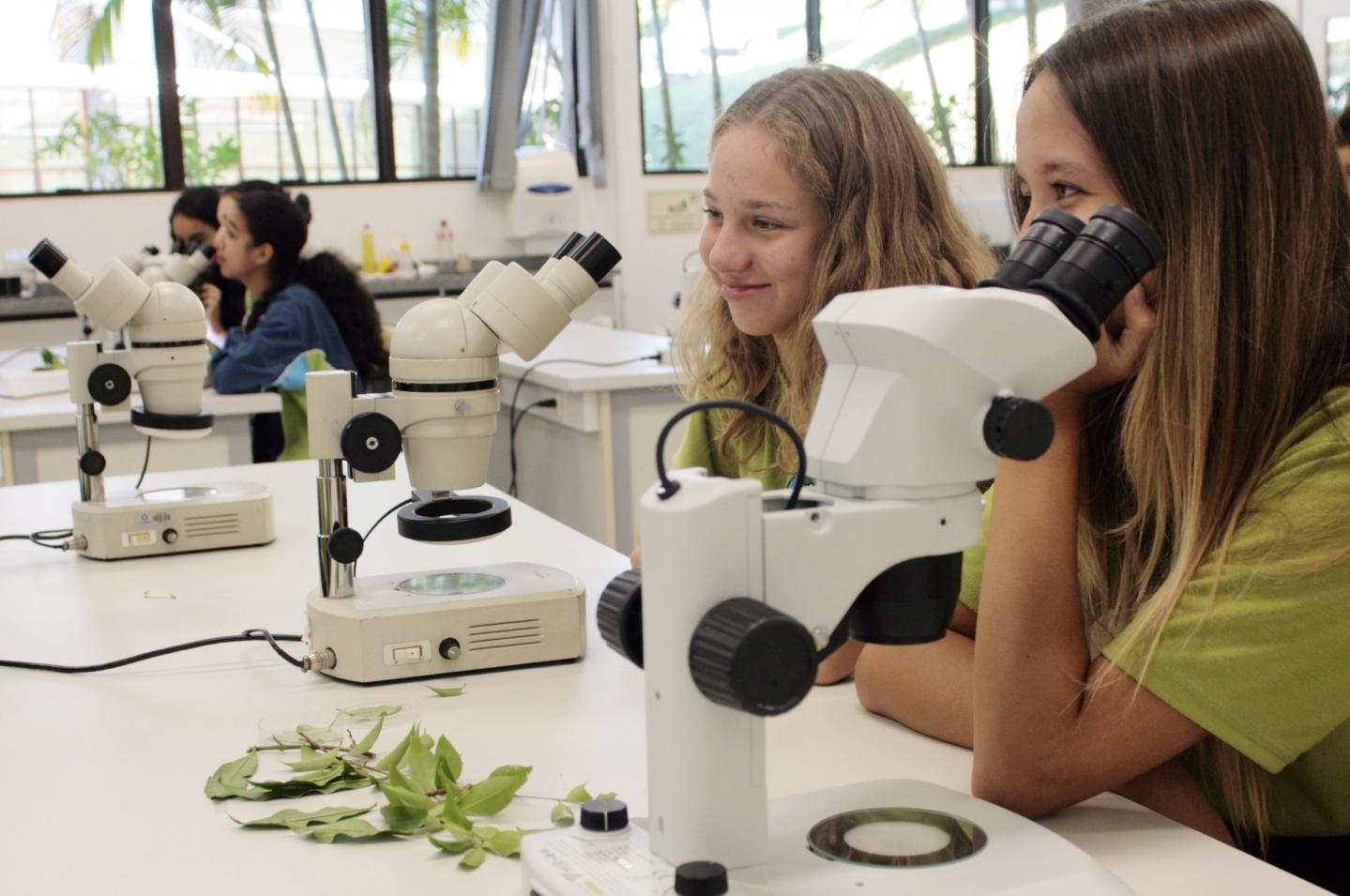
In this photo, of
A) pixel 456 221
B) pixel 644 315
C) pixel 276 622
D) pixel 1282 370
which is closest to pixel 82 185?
pixel 456 221

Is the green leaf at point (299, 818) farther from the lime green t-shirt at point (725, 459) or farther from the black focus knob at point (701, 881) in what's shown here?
the lime green t-shirt at point (725, 459)

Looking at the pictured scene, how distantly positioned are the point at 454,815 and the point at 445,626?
0.37 meters

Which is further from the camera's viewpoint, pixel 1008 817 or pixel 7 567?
pixel 7 567

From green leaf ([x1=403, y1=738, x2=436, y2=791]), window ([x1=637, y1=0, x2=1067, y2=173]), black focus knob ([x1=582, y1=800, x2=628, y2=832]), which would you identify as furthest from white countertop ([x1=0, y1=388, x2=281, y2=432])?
window ([x1=637, y1=0, x2=1067, y2=173])

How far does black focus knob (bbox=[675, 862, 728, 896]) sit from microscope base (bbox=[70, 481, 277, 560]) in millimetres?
1279

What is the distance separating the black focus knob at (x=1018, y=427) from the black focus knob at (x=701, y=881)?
0.25 meters

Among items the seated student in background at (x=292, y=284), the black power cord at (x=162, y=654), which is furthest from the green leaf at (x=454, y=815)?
the seated student in background at (x=292, y=284)

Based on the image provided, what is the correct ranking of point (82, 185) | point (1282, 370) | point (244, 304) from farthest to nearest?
point (82, 185) < point (244, 304) < point (1282, 370)

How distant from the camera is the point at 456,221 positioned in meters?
5.68

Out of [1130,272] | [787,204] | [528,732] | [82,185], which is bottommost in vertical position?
[528,732]

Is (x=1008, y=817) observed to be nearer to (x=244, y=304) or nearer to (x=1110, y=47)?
(x=1110, y=47)

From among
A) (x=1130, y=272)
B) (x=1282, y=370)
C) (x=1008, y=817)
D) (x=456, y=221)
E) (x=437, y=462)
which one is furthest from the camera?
(x=456, y=221)

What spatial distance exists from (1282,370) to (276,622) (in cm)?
106

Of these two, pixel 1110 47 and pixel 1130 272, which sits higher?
pixel 1110 47
